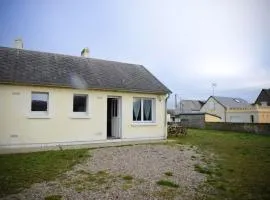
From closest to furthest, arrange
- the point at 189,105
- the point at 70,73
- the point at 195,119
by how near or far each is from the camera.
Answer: the point at 70,73 → the point at 195,119 → the point at 189,105

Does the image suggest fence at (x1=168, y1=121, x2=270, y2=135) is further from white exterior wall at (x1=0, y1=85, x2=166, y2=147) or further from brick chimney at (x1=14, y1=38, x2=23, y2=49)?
brick chimney at (x1=14, y1=38, x2=23, y2=49)

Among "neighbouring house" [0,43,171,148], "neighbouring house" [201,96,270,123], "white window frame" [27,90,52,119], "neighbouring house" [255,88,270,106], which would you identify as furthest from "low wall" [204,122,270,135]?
"neighbouring house" [255,88,270,106]

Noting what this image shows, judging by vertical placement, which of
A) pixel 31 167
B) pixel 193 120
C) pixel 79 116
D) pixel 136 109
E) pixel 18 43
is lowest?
pixel 31 167

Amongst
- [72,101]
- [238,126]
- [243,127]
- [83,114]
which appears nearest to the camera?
[72,101]

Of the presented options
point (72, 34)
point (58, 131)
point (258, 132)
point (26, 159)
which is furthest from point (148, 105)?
point (258, 132)

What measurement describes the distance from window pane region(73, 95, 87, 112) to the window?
133 inches

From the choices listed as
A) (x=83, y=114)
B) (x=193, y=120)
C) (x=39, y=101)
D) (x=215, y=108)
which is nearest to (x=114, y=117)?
(x=83, y=114)

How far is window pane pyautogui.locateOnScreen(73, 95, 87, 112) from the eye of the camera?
49.6 feet

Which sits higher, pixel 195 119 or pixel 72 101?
pixel 72 101

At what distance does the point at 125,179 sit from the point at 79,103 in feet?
26.9

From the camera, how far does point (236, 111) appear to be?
46.1m

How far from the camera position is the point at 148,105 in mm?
17703

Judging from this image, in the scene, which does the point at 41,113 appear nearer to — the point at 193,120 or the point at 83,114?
the point at 83,114

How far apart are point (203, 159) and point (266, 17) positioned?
45.3 ft
